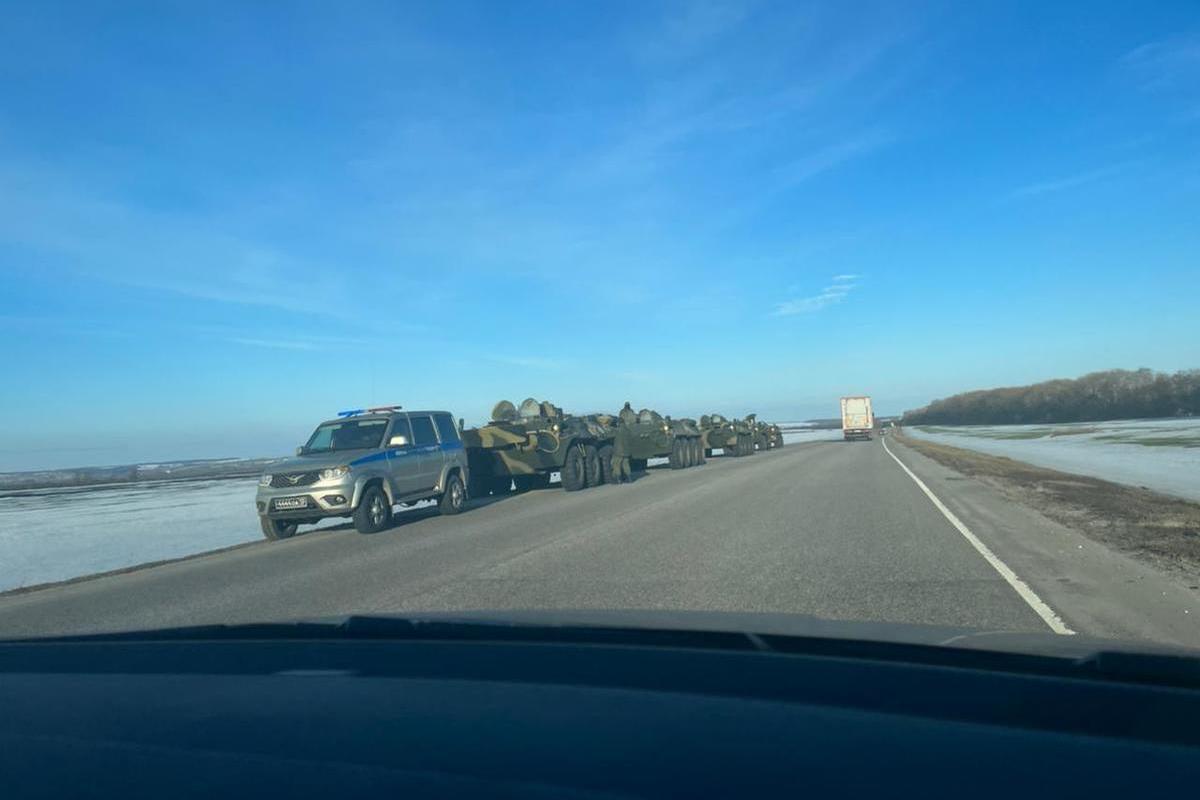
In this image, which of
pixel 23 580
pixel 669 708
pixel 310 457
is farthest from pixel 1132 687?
pixel 310 457

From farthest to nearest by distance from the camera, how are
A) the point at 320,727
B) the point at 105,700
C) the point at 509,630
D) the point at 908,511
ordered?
the point at 908,511 < the point at 509,630 < the point at 105,700 < the point at 320,727

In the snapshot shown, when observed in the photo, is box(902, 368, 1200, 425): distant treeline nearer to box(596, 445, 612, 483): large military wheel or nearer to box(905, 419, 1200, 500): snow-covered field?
box(905, 419, 1200, 500): snow-covered field

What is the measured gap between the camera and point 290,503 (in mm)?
14516

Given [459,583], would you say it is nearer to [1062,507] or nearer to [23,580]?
[23,580]

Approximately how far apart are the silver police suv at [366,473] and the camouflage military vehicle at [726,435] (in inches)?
1106

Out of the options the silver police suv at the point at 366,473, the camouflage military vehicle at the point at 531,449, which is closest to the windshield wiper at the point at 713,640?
the silver police suv at the point at 366,473

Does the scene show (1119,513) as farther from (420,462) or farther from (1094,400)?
(1094,400)

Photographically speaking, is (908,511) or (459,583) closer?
(459,583)

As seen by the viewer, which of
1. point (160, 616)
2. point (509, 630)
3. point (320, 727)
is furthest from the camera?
point (160, 616)

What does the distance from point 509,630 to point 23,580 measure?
10613 mm

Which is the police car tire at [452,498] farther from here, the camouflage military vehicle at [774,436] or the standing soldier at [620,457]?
the camouflage military vehicle at [774,436]

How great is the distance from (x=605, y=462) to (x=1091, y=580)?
17476 millimetres

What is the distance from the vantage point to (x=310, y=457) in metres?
15.4

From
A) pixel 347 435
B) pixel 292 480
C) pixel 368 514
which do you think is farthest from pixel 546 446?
pixel 292 480
